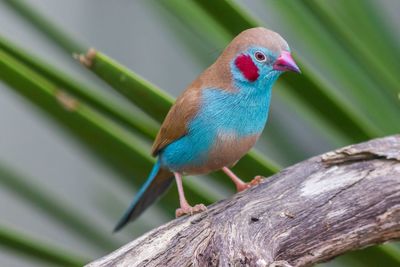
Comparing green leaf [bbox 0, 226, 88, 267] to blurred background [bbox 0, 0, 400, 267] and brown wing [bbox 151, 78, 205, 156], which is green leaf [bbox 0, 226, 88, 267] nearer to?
blurred background [bbox 0, 0, 400, 267]

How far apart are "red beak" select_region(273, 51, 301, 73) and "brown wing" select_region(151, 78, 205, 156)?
20 cm

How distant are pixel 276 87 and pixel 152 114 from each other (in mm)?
409

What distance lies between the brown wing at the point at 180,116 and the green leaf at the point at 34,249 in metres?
0.32

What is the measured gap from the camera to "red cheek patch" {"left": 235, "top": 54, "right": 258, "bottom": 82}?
177 centimetres

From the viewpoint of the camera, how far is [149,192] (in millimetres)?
2070

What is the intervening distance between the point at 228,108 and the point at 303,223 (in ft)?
1.42

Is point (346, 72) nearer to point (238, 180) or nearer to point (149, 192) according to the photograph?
point (238, 180)

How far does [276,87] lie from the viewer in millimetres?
1951

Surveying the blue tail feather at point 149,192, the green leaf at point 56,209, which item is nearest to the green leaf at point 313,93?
the blue tail feather at point 149,192

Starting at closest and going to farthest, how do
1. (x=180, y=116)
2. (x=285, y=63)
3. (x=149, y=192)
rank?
(x=285, y=63) → (x=180, y=116) → (x=149, y=192)

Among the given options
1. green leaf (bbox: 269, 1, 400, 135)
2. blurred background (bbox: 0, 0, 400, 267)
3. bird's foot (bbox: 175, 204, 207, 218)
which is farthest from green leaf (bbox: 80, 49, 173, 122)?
green leaf (bbox: 269, 1, 400, 135)

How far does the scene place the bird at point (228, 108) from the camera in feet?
5.74

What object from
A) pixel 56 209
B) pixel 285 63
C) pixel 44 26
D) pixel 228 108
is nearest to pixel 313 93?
pixel 285 63

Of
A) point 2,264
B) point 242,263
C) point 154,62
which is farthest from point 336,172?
point 2,264
